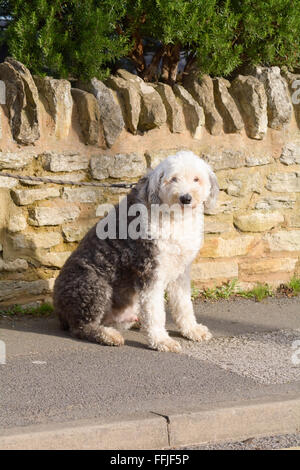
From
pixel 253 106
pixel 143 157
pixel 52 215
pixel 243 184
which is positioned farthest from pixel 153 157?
pixel 253 106

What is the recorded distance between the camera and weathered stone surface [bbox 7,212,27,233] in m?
6.34

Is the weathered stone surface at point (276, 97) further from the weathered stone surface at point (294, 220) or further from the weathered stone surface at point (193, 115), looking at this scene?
the weathered stone surface at point (294, 220)

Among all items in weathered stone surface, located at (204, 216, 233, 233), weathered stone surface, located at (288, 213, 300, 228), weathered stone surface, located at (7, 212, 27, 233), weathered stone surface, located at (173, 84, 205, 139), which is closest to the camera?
weathered stone surface, located at (7, 212, 27, 233)

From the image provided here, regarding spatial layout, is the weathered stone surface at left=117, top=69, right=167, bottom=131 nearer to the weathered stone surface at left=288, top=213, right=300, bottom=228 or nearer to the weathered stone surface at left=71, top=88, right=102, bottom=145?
the weathered stone surface at left=71, top=88, right=102, bottom=145

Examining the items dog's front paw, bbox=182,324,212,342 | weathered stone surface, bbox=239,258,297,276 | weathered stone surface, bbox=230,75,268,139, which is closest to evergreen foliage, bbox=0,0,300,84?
weathered stone surface, bbox=230,75,268,139

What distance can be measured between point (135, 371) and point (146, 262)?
2.73ft

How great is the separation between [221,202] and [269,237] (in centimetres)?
65

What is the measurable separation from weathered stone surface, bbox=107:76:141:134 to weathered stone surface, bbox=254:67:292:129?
1.37 meters

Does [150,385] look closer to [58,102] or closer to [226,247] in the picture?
[226,247]

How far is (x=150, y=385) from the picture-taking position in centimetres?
481

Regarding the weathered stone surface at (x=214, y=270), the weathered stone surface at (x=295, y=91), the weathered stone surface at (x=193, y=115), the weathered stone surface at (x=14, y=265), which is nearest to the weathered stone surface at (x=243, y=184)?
the weathered stone surface at (x=193, y=115)

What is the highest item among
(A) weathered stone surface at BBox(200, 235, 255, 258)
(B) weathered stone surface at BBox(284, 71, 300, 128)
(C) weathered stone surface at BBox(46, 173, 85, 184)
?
(B) weathered stone surface at BBox(284, 71, 300, 128)
